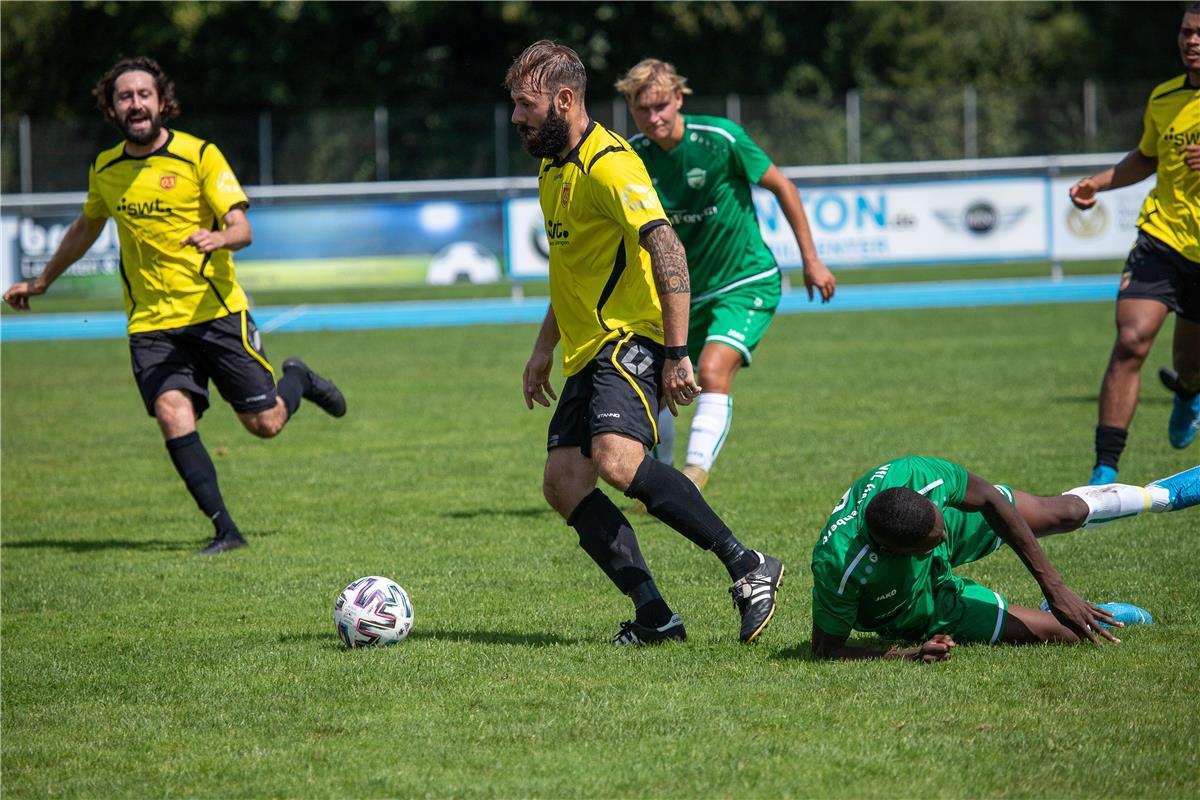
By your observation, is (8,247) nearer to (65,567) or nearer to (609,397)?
(65,567)

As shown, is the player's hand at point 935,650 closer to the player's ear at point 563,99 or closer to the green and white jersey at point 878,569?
the green and white jersey at point 878,569

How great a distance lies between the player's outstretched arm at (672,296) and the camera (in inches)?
192

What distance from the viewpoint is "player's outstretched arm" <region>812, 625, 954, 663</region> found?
4781 millimetres

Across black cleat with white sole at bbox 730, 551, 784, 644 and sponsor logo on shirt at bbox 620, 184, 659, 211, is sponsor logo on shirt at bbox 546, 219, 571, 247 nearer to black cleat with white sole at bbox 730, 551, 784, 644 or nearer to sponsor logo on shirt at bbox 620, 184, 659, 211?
sponsor logo on shirt at bbox 620, 184, 659, 211

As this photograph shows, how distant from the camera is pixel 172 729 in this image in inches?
176

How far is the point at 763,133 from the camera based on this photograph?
2959cm

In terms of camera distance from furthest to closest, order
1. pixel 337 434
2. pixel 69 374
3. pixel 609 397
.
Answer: pixel 69 374, pixel 337 434, pixel 609 397

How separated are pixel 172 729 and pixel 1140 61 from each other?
121 ft

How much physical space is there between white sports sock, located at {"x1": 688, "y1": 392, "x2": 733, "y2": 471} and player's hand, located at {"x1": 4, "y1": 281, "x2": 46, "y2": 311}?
3397 millimetres

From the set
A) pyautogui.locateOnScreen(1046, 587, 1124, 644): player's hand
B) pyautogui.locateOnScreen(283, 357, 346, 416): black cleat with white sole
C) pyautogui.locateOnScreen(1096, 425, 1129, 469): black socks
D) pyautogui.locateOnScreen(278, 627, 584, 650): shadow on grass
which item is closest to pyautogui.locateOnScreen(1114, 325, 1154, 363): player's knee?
pyautogui.locateOnScreen(1096, 425, 1129, 469): black socks

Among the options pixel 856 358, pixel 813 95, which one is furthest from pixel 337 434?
pixel 813 95

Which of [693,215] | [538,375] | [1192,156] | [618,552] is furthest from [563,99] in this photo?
[1192,156]

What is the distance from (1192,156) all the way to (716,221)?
2.37 meters

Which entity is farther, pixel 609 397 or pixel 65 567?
pixel 65 567
